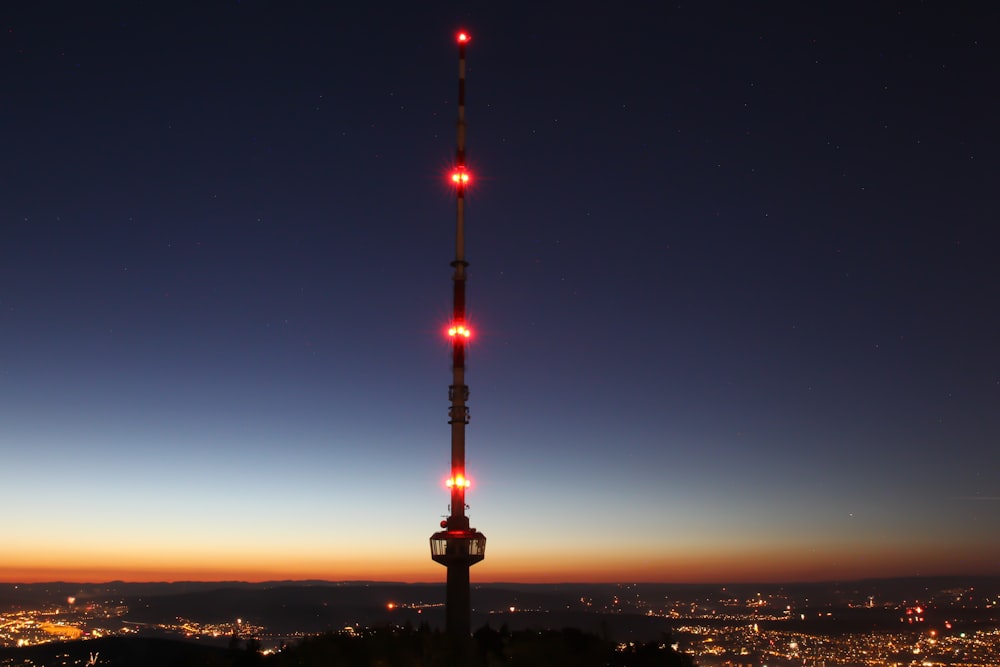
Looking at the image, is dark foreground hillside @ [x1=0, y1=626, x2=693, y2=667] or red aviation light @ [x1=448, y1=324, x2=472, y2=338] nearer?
dark foreground hillside @ [x1=0, y1=626, x2=693, y2=667]

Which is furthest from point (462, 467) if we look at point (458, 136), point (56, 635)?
point (56, 635)

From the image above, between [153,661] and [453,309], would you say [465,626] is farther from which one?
[153,661]

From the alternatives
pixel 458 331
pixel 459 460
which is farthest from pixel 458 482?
pixel 458 331

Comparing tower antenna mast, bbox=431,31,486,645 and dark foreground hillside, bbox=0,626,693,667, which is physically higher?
tower antenna mast, bbox=431,31,486,645

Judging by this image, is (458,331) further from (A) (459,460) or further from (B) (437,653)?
(B) (437,653)

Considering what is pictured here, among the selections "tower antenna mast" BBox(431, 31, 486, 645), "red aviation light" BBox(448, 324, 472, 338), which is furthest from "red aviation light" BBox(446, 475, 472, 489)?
"red aviation light" BBox(448, 324, 472, 338)

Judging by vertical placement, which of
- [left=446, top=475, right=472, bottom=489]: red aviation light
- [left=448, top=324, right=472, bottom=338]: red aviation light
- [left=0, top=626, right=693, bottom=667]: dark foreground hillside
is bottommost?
[left=0, top=626, right=693, bottom=667]: dark foreground hillside

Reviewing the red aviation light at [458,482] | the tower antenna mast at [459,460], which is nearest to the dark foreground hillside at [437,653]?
the tower antenna mast at [459,460]

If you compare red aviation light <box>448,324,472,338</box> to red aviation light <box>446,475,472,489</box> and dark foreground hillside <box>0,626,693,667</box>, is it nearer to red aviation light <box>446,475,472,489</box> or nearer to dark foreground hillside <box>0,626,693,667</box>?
red aviation light <box>446,475,472,489</box>
